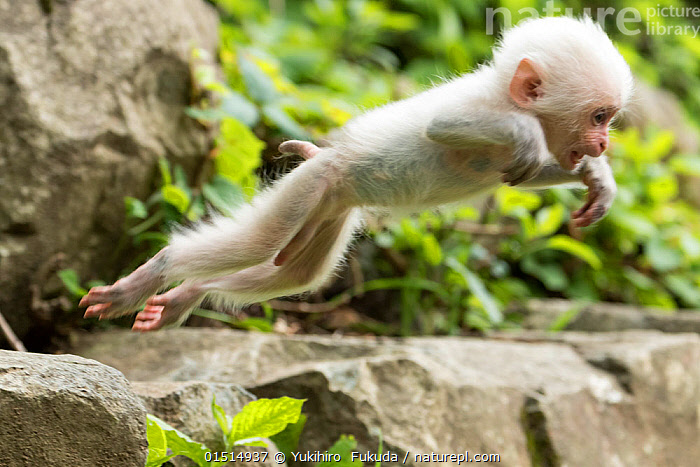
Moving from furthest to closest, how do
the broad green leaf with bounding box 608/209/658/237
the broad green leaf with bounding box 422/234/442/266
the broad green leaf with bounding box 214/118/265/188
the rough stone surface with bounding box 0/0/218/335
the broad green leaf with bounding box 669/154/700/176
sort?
the broad green leaf with bounding box 669/154/700/176 < the broad green leaf with bounding box 608/209/658/237 < the broad green leaf with bounding box 422/234/442/266 < the broad green leaf with bounding box 214/118/265/188 < the rough stone surface with bounding box 0/0/218/335

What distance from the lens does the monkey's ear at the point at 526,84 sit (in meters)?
2.34

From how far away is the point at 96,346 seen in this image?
3.68m

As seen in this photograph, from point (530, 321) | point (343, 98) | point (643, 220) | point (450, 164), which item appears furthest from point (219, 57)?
point (643, 220)

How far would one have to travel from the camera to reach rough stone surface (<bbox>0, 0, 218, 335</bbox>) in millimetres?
3326

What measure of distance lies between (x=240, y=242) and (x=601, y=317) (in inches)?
165

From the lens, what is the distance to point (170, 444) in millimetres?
2424

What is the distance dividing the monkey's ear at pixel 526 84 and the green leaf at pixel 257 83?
2385 millimetres

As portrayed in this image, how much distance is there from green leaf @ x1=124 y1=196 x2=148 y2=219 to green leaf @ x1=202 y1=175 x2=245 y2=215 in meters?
0.37

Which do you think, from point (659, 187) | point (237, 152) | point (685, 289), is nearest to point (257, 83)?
point (237, 152)

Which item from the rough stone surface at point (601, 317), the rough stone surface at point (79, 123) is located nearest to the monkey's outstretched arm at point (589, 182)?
the rough stone surface at point (79, 123)

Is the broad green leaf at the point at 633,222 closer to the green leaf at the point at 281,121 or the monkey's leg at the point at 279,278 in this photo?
the green leaf at the point at 281,121

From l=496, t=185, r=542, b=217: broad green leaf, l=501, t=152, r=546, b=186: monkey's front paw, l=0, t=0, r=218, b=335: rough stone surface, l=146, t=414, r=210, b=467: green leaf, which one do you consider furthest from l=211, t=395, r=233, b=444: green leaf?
l=496, t=185, r=542, b=217: broad green leaf

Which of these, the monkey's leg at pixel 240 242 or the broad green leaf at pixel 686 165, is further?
the broad green leaf at pixel 686 165

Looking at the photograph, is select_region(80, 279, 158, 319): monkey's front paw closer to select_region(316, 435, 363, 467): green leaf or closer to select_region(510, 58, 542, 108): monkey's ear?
select_region(316, 435, 363, 467): green leaf
